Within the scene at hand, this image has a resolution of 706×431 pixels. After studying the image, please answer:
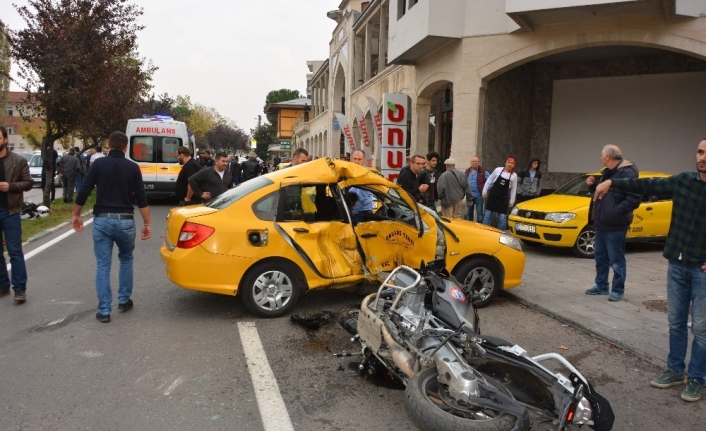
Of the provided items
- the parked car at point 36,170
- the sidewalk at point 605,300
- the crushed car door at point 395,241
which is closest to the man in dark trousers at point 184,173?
the crushed car door at point 395,241

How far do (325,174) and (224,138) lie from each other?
78285 millimetres

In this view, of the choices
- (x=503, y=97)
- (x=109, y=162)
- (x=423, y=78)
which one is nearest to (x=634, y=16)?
(x=503, y=97)

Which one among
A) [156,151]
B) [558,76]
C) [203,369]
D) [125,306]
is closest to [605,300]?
[203,369]

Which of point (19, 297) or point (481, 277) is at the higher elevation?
point (481, 277)

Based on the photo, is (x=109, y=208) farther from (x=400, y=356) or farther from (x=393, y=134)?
(x=393, y=134)

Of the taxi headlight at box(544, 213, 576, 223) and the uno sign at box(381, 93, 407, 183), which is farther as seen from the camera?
the uno sign at box(381, 93, 407, 183)

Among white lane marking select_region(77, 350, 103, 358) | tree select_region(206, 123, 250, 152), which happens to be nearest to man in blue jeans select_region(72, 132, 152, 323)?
white lane marking select_region(77, 350, 103, 358)

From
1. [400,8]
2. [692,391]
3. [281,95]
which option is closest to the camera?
[692,391]

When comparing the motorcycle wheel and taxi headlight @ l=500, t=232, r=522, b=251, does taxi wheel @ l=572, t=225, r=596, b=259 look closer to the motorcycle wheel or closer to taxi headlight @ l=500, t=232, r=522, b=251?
taxi headlight @ l=500, t=232, r=522, b=251

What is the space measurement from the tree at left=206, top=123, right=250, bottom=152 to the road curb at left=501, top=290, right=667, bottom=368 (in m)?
74.3

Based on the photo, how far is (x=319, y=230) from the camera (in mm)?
5613

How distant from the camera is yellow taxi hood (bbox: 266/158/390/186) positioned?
572 cm

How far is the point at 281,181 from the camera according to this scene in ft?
18.6

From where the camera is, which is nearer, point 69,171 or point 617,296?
point 617,296
